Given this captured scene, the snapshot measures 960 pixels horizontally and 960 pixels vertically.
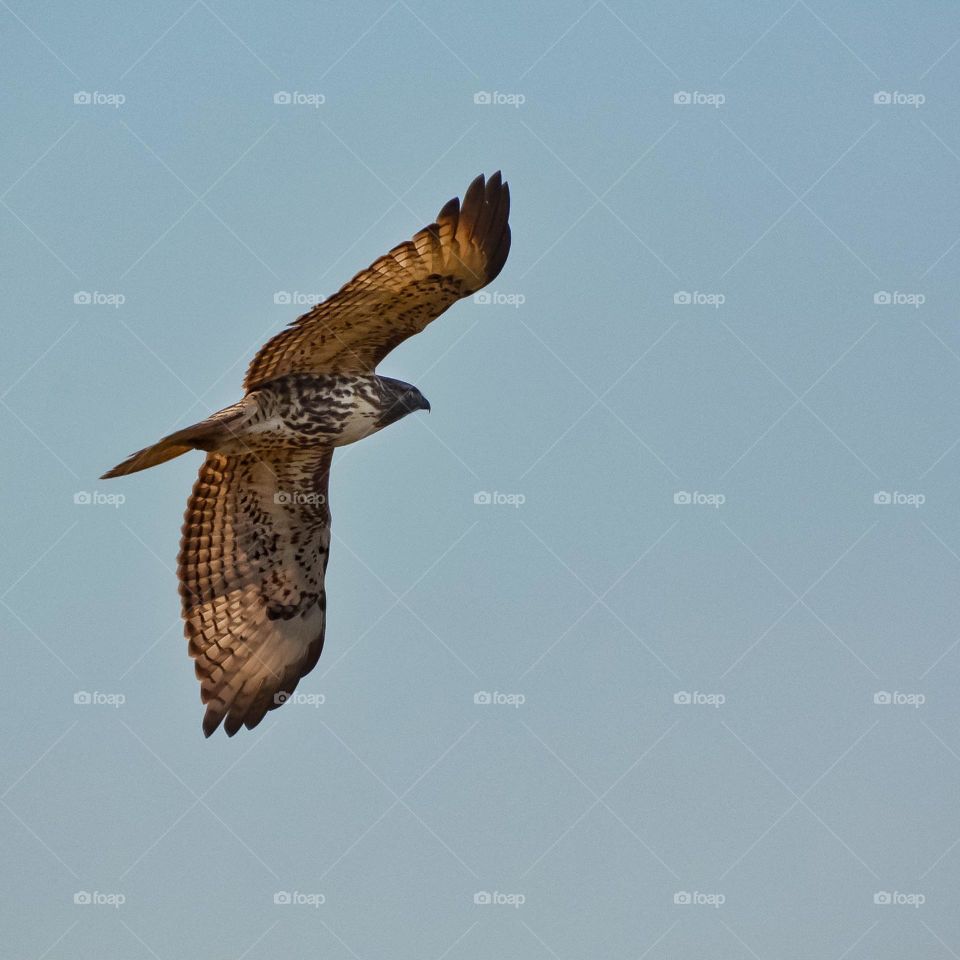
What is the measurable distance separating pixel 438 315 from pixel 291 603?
117 inches

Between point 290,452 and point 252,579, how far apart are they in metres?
1.37

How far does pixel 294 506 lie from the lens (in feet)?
42.1

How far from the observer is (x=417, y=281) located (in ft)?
36.9

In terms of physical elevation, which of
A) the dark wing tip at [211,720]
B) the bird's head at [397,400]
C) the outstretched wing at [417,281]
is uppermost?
the outstretched wing at [417,281]

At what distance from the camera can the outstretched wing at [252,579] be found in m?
A: 12.7

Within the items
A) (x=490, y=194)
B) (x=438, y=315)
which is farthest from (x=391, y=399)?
(x=490, y=194)

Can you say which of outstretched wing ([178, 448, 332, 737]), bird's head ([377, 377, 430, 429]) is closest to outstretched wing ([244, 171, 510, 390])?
bird's head ([377, 377, 430, 429])

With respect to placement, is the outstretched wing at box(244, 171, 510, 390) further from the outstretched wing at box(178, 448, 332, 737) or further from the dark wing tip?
the dark wing tip

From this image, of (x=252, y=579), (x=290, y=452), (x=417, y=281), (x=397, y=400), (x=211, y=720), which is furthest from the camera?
(x=252, y=579)

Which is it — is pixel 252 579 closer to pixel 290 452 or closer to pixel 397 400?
pixel 290 452

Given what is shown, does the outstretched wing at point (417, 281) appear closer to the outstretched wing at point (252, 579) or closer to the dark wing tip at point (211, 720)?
the outstretched wing at point (252, 579)

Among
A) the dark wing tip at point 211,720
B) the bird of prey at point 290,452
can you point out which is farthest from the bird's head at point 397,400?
the dark wing tip at point 211,720

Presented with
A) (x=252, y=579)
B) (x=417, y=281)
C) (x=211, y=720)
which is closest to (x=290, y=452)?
(x=252, y=579)

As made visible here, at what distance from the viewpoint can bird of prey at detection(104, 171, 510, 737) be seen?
Answer: 11.1 m
